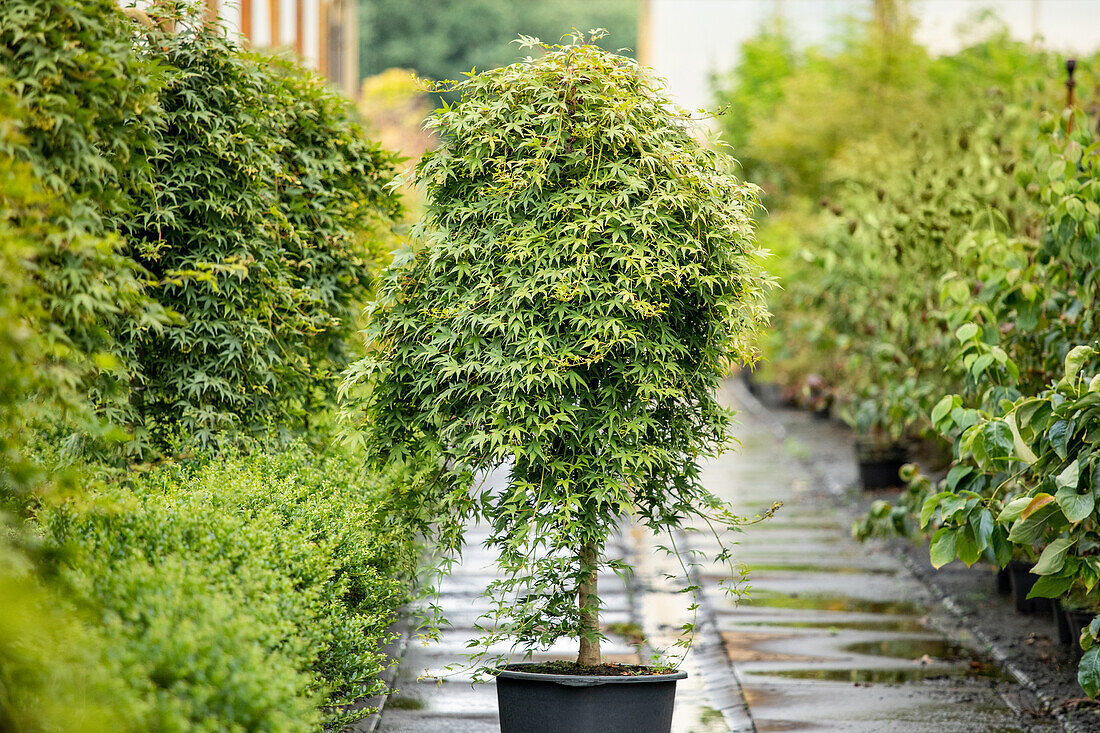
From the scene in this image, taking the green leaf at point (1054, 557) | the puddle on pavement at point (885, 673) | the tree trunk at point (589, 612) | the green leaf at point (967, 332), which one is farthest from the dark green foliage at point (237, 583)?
the green leaf at point (967, 332)

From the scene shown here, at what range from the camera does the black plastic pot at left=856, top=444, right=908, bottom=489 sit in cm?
962

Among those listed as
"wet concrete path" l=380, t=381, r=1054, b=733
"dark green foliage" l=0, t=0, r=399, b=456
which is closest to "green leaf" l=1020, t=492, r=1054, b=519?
"wet concrete path" l=380, t=381, r=1054, b=733

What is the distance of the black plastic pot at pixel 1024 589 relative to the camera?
614 cm

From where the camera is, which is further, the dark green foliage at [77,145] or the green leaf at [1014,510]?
the green leaf at [1014,510]

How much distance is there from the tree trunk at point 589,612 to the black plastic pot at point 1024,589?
135 inches

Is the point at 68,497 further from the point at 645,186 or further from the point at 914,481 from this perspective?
the point at 914,481

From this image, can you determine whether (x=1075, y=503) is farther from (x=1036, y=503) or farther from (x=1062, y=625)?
(x=1062, y=625)

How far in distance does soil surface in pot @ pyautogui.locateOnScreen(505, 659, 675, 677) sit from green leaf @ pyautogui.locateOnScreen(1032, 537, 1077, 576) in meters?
1.37

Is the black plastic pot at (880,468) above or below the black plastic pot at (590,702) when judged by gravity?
below

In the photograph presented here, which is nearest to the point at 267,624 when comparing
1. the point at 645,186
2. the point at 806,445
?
the point at 645,186

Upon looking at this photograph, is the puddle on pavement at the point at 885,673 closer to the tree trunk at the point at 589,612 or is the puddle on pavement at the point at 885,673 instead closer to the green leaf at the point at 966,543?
the green leaf at the point at 966,543

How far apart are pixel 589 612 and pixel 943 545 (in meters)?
1.47

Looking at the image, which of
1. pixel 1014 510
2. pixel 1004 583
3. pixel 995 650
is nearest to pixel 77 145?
pixel 1014 510

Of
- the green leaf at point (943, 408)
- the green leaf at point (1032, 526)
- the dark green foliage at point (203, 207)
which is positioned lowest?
the green leaf at point (1032, 526)
